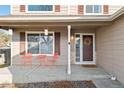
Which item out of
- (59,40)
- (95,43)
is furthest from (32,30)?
(95,43)

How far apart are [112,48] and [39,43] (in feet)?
18.0

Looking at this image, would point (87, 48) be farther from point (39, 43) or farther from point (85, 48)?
point (39, 43)

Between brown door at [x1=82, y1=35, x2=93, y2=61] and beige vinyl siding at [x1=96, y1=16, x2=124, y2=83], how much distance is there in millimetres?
1043

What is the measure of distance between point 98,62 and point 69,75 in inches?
167

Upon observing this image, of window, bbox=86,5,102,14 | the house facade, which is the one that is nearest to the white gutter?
the house facade

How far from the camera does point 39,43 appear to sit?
13438mm

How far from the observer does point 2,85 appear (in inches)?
322

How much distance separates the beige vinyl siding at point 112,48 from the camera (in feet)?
26.6

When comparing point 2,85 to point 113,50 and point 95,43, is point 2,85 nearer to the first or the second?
point 113,50

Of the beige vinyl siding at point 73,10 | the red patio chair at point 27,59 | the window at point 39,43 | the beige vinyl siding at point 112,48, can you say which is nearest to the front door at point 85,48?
the beige vinyl siding at point 112,48

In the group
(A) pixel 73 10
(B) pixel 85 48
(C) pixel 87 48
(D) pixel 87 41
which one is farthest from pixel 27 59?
(A) pixel 73 10

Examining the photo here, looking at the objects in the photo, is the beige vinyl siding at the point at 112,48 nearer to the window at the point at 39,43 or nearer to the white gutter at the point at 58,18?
the white gutter at the point at 58,18

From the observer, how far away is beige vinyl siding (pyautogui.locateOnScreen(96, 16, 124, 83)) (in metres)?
8.09

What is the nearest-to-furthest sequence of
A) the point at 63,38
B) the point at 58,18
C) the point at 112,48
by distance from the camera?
the point at 112,48 < the point at 58,18 < the point at 63,38
